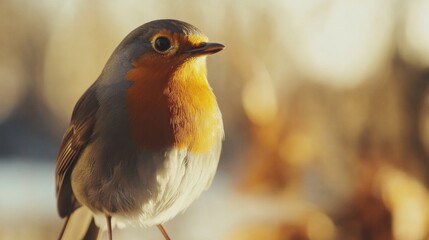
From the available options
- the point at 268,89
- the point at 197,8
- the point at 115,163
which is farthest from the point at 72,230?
the point at 268,89

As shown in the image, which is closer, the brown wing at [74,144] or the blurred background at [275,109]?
the brown wing at [74,144]

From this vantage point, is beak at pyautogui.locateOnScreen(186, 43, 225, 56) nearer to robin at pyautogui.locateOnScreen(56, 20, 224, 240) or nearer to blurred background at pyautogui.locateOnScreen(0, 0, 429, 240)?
robin at pyautogui.locateOnScreen(56, 20, 224, 240)

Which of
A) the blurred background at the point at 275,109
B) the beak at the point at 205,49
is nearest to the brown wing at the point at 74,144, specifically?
the beak at the point at 205,49

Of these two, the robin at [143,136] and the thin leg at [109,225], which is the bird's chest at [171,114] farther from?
the thin leg at [109,225]

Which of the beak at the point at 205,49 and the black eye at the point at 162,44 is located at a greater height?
the black eye at the point at 162,44

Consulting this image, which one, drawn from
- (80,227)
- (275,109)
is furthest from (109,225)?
(275,109)

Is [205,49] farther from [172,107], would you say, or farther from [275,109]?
[275,109]

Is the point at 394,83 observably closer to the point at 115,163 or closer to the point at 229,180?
the point at 229,180
